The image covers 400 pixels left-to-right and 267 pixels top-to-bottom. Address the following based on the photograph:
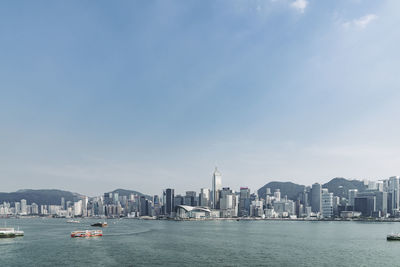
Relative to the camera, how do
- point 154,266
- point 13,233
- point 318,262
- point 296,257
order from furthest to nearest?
point 13,233
point 296,257
point 318,262
point 154,266

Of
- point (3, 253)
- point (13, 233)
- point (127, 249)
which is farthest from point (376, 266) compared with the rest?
point (13, 233)

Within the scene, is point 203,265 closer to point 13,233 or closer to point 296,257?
point 296,257

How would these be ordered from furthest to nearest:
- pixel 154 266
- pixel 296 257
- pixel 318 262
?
pixel 296 257, pixel 318 262, pixel 154 266

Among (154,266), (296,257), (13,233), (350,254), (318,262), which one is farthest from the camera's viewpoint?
(13,233)

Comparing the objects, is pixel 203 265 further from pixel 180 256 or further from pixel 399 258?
pixel 399 258

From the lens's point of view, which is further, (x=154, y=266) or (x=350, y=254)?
(x=350, y=254)

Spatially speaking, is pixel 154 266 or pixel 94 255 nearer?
pixel 154 266

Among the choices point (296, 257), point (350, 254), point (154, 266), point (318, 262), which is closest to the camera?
point (154, 266)

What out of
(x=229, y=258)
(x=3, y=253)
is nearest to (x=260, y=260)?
(x=229, y=258)
